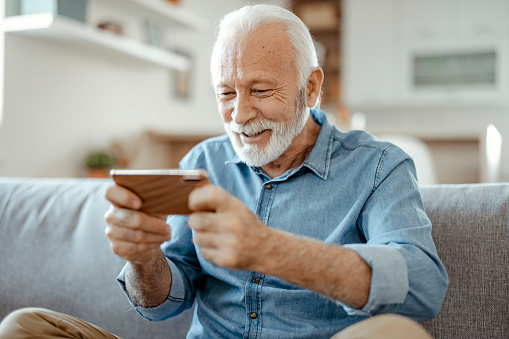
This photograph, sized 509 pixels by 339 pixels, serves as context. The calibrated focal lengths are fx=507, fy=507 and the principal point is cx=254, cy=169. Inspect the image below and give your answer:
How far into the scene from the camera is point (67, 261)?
4.94 ft

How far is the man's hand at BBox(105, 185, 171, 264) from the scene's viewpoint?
88cm

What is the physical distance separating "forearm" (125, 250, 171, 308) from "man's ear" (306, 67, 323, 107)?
550mm

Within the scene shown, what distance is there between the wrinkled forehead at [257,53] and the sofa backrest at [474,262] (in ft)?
1.69

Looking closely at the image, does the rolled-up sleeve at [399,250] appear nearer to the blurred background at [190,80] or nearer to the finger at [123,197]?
the finger at [123,197]

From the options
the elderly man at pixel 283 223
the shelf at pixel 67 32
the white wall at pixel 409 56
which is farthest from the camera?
the white wall at pixel 409 56

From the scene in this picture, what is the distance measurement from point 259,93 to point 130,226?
1.57 feet

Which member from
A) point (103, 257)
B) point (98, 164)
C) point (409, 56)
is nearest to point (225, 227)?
point (103, 257)

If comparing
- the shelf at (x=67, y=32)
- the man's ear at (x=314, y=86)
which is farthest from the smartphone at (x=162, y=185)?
the shelf at (x=67, y=32)

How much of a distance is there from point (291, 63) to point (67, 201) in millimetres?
851

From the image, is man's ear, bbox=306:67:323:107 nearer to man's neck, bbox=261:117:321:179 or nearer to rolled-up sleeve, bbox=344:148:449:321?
man's neck, bbox=261:117:321:179

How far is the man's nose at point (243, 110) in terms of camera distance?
3.90 ft

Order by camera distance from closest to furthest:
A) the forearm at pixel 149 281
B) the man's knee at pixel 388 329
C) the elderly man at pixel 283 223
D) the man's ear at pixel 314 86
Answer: the man's knee at pixel 388 329 < the elderly man at pixel 283 223 < the forearm at pixel 149 281 < the man's ear at pixel 314 86

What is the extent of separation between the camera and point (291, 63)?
123 centimetres

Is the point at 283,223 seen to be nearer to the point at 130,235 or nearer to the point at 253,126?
the point at 253,126
